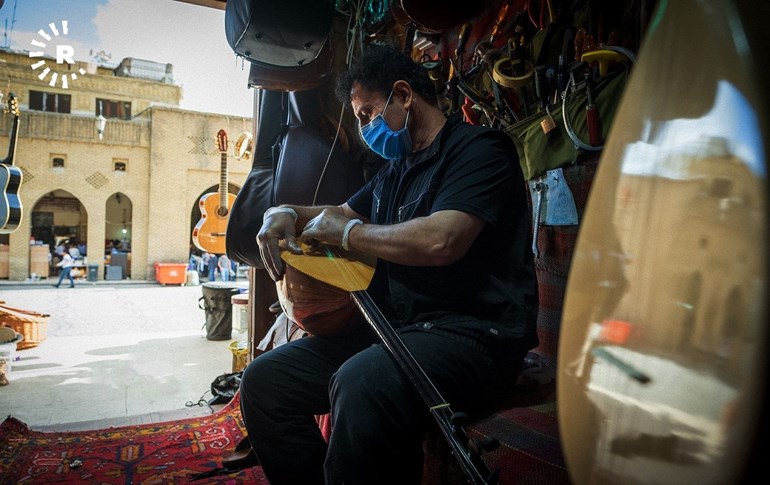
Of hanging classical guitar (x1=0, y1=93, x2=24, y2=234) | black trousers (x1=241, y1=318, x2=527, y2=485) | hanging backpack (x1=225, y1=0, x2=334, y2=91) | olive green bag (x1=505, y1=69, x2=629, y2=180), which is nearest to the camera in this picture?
black trousers (x1=241, y1=318, x2=527, y2=485)

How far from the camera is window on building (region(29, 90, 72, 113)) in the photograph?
2456cm

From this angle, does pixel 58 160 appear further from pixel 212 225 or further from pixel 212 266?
pixel 212 225

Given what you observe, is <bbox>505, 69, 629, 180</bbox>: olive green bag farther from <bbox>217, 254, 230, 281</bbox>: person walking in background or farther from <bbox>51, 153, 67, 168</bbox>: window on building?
<bbox>51, 153, 67, 168</bbox>: window on building

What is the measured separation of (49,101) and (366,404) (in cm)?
3082

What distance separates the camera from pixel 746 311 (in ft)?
1.22

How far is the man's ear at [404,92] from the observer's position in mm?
1969

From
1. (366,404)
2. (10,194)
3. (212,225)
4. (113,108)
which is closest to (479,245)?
(366,404)

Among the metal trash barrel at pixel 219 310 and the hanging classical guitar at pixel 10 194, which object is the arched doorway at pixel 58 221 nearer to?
the hanging classical guitar at pixel 10 194

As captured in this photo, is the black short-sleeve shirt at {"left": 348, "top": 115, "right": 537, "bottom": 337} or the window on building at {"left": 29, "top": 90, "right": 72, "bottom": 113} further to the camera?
the window on building at {"left": 29, "top": 90, "right": 72, "bottom": 113}

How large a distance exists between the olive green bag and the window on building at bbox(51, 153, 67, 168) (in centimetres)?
2406

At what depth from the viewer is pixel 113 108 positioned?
26.0 metres

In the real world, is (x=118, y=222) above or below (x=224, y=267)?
above

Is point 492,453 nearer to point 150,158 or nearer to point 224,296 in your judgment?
point 224,296

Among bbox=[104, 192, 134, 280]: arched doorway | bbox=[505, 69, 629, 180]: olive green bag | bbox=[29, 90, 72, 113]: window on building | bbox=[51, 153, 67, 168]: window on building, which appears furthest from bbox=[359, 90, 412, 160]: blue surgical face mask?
bbox=[29, 90, 72, 113]: window on building
